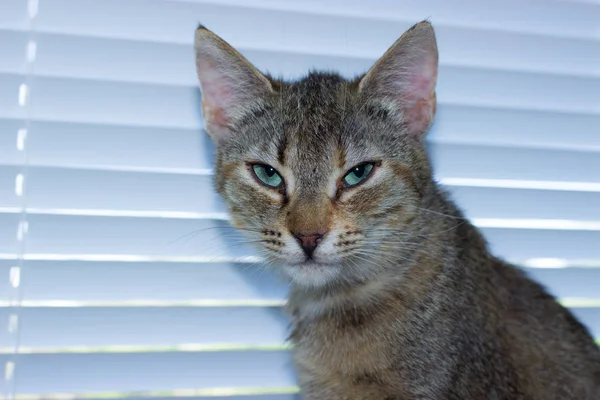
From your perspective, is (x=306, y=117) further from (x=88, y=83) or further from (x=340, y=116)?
(x=88, y=83)

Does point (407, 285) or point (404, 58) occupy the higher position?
point (404, 58)

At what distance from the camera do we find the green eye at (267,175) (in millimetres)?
1771

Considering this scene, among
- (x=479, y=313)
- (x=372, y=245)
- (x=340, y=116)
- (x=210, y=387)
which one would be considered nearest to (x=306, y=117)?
(x=340, y=116)

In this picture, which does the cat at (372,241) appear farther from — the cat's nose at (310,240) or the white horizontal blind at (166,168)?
the white horizontal blind at (166,168)

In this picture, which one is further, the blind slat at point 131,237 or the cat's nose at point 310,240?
the blind slat at point 131,237

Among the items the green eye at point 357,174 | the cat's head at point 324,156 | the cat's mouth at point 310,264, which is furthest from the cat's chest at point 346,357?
the green eye at point 357,174

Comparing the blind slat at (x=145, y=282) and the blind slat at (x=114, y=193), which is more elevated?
the blind slat at (x=114, y=193)

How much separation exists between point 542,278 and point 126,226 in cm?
123

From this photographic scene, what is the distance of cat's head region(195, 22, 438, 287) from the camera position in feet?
5.41

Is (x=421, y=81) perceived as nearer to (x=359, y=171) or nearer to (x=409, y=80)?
(x=409, y=80)

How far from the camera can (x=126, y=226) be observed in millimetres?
1926

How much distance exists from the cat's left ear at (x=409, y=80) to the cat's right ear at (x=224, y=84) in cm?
27

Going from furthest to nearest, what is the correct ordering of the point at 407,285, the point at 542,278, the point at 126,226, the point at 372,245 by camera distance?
the point at 542,278 < the point at 126,226 < the point at 407,285 < the point at 372,245

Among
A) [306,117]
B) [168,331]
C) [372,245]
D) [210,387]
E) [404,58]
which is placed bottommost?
[210,387]
